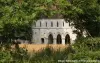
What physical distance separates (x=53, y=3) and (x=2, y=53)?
2503mm

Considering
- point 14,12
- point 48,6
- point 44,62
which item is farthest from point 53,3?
point 44,62

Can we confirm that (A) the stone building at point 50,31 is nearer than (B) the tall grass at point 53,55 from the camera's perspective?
No

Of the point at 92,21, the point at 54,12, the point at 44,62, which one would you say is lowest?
the point at 44,62

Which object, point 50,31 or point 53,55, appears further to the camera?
point 50,31

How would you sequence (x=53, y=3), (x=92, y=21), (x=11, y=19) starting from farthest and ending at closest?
(x=92, y=21), (x=53, y=3), (x=11, y=19)

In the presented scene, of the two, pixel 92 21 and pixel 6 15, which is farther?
pixel 92 21

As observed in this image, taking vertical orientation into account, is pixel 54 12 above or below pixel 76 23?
above

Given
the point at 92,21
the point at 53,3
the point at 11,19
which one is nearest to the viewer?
the point at 11,19

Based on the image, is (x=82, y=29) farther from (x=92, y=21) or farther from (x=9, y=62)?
(x=9, y=62)

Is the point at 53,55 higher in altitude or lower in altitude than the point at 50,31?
higher

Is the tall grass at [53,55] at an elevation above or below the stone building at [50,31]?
above

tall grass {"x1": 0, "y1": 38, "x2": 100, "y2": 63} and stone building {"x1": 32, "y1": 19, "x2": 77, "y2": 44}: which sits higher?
tall grass {"x1": 0, "y1": 38, "x2": 100, "y2": 63}

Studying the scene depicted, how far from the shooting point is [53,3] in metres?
11.4

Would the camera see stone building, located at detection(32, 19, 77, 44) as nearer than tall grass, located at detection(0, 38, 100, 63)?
No
